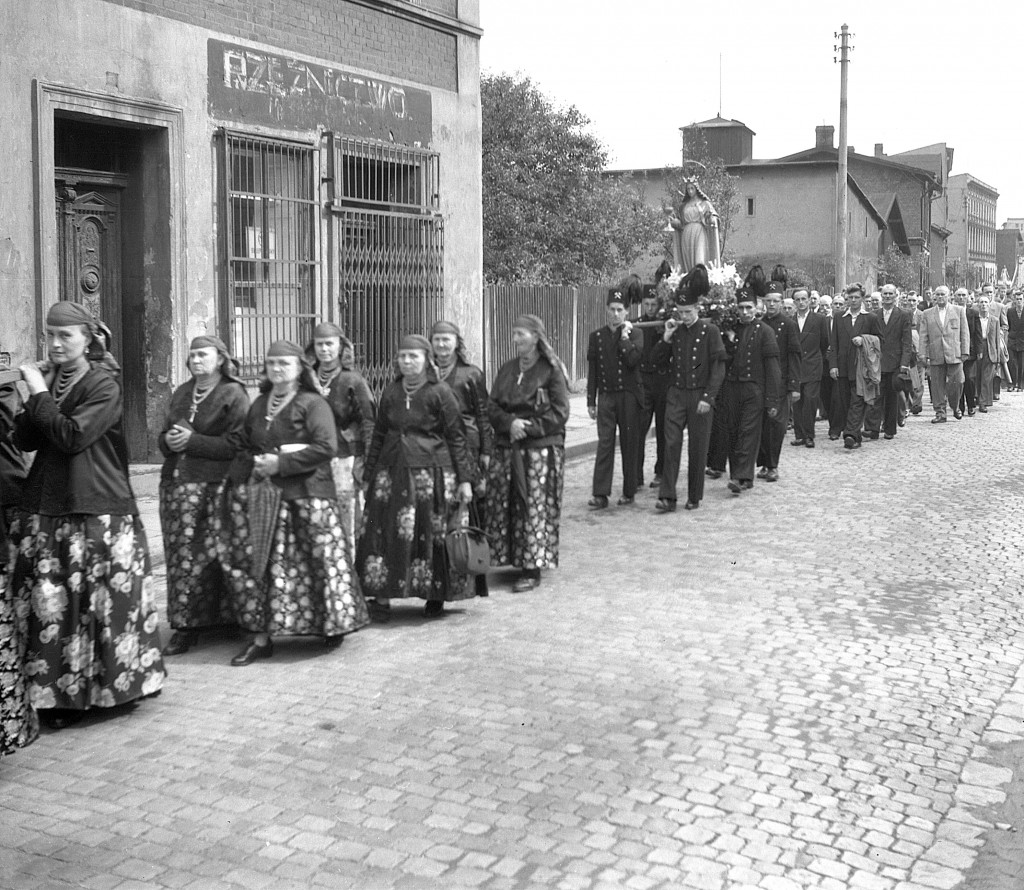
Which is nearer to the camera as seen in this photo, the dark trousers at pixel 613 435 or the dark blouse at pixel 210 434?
the dark blouse at pixel 210 434

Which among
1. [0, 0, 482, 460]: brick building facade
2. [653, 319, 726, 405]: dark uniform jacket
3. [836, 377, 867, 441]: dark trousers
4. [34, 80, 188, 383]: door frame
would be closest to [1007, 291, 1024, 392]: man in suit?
[836, 377, 867, 441]: dark trousers

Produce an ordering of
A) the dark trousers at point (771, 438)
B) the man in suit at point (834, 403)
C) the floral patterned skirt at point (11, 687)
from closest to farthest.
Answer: the floral patterned skirt at point (11, 687)
the dark trousers at point (771, 438)
the man in suit at point (834, 403)

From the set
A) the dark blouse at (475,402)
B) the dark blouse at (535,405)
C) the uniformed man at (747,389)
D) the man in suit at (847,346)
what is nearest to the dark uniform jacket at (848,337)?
the man in suit at (847,346)

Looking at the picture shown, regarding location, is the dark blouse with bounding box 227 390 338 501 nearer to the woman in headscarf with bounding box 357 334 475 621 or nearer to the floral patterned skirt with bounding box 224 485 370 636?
the floral patterned skirt with bounding box 224 485 370 636

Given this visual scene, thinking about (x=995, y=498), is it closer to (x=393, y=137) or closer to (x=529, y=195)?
(x=393, y=137)

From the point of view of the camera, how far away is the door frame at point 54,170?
11.3 meters

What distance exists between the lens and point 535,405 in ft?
29.9

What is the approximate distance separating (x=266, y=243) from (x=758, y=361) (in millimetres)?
5108

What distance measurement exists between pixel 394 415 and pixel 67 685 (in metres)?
2.71

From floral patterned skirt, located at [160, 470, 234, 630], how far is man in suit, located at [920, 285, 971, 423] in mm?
15425

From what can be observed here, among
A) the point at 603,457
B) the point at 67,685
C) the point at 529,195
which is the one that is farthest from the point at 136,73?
the point at 529,195

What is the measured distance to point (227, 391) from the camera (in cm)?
724

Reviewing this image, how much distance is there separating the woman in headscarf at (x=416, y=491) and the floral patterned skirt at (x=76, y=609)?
2171 millimetres

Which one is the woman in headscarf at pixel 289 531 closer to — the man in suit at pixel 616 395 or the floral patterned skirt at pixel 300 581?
the floral patterned skirt at pixel 300 581
